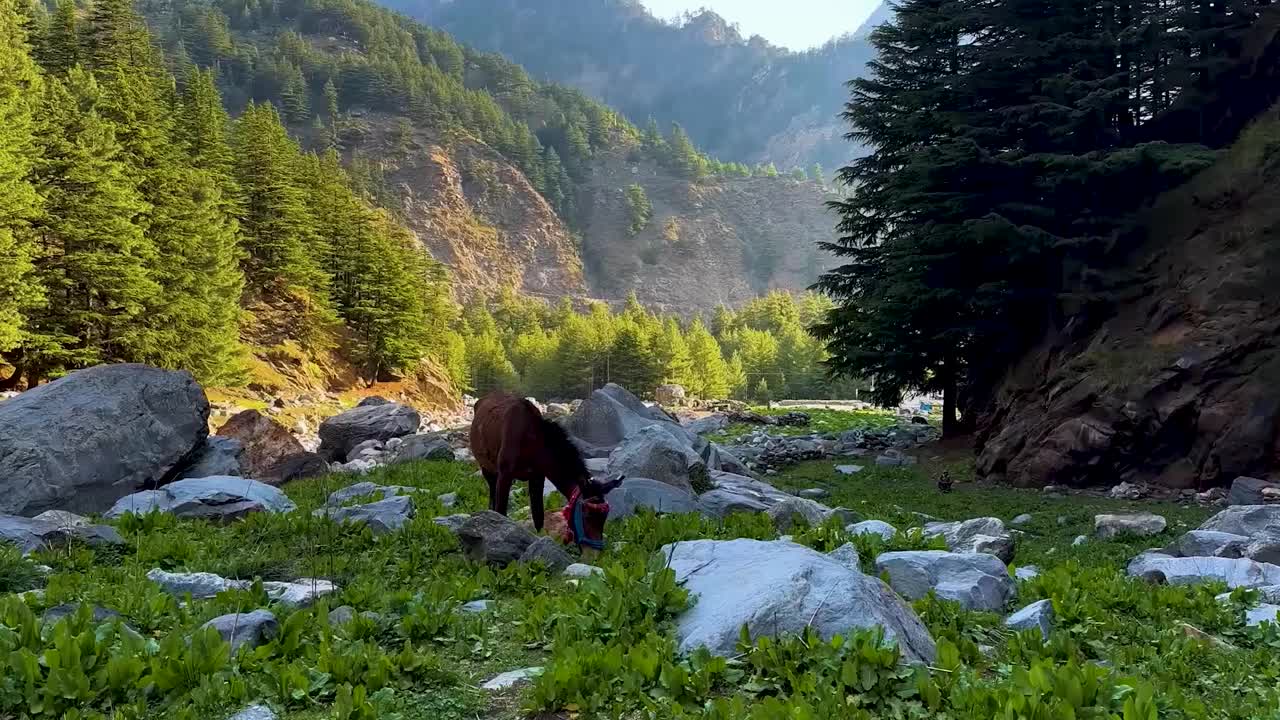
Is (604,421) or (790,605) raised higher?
(790,605)

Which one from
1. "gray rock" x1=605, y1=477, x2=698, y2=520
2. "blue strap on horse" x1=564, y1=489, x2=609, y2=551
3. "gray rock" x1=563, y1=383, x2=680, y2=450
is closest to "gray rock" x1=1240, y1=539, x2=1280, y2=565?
"gray rock" x1=605, y1=477, x2=698, y2=520

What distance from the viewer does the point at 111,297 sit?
39.0 meters

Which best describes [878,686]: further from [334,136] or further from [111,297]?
[334,136]

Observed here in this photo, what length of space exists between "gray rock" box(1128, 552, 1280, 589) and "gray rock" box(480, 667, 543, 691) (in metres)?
7.14

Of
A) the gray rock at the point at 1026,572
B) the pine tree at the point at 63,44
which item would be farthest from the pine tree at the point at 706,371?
the gray rock at the point at 1026,572

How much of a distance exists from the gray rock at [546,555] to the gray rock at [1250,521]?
9.78 m

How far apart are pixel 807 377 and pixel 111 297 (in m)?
92.1

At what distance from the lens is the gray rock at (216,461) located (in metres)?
16.8

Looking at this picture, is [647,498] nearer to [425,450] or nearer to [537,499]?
[537,499]

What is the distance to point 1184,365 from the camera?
1773cm

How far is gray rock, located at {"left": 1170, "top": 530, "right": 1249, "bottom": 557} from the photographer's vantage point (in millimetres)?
10297

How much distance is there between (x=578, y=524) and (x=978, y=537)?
562 centimetres

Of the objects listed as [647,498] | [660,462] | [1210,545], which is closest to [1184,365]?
[1210,545]

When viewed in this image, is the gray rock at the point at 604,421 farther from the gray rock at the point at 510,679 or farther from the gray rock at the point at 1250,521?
the gray rock at the point at 510,679
